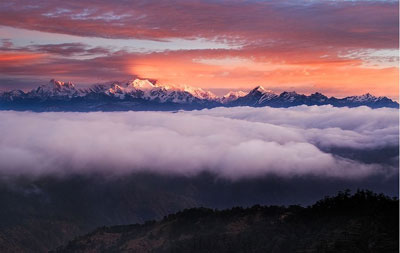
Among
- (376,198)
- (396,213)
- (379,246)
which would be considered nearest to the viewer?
(379,246)

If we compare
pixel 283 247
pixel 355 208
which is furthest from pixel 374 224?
pixel 283 247

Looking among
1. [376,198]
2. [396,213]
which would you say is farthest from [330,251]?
[376,198]

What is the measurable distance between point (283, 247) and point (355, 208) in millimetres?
26400

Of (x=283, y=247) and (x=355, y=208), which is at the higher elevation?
(x=355, y=208)

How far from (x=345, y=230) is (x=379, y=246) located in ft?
69.7

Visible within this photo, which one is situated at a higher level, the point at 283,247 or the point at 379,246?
the point at 379,246

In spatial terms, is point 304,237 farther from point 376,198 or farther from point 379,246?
point 379,246

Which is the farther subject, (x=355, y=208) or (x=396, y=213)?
(x=355, y=208)

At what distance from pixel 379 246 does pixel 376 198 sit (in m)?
38.4

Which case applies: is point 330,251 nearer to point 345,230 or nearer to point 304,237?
point 345,230

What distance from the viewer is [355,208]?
641ft

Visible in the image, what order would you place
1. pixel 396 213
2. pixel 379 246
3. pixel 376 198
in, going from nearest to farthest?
pixel 379 246 < pixel 396 213 < pixel 376 198

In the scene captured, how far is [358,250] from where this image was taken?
16112 cm

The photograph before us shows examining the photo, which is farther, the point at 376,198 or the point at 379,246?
the point at 376,198
